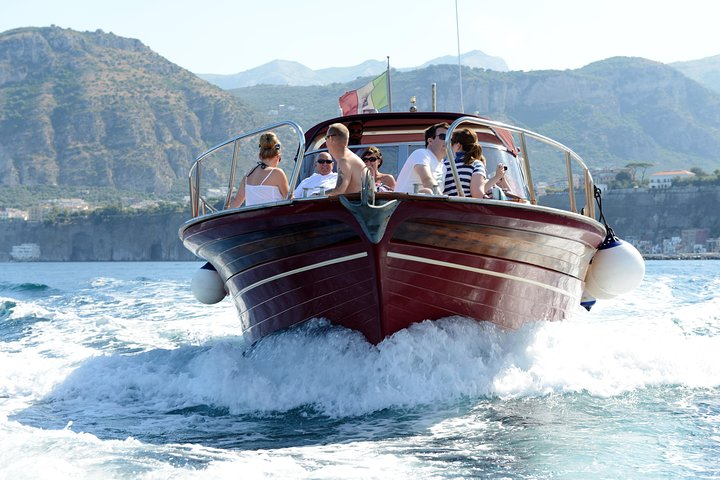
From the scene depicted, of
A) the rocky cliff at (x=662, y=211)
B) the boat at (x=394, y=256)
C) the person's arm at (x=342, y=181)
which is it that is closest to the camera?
the boat at (x=394, y=256)

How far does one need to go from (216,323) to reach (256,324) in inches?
262

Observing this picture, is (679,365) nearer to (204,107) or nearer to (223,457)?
(223,457)

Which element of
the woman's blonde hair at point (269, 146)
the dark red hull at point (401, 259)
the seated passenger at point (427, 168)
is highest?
the woman's blonde hair at point (269, 146)

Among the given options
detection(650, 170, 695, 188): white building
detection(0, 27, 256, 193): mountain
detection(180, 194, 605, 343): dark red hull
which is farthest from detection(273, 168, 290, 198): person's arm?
detection(0, 27, 256, 193): mountain

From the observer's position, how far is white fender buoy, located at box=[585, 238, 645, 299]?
8.31 metres

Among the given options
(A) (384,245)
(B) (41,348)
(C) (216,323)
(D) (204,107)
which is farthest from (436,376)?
(D) (204,107)

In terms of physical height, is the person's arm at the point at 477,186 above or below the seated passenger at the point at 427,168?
below

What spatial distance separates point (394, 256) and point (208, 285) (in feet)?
11.6

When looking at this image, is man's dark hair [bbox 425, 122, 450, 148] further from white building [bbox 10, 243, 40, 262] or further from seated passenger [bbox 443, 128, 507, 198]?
white building [bbox 10, 243, 40, 262]

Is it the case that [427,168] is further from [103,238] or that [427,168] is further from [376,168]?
[103,238]

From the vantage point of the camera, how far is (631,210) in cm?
10800

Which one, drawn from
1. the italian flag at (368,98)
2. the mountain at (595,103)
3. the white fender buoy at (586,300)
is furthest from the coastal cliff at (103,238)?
the white fender buoy at (586,300)

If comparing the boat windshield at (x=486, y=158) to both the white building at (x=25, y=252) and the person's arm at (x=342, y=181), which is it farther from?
the white building at (x=25, y=252)

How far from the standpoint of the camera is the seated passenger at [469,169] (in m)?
6.84
